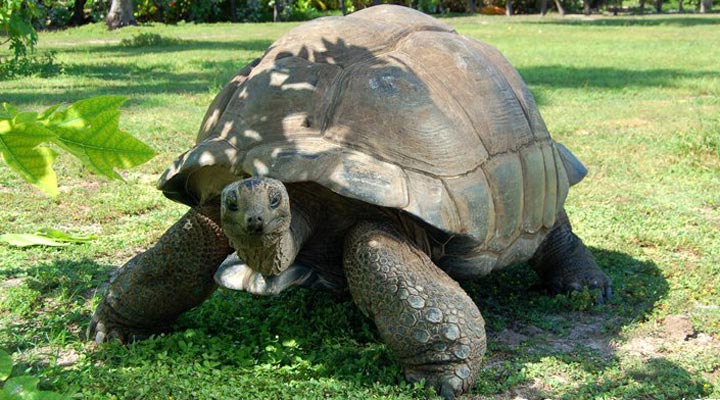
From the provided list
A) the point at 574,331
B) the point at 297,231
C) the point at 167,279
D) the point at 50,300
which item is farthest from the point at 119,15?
the point at 297,231

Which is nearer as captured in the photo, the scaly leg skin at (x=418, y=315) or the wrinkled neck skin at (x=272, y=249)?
the wrinkled neck skin at (x=272, y=249)

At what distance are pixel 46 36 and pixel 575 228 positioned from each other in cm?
1582

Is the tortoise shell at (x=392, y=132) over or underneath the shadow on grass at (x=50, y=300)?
over

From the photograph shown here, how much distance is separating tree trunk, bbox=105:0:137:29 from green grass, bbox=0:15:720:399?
11269mm

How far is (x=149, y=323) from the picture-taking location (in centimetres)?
292

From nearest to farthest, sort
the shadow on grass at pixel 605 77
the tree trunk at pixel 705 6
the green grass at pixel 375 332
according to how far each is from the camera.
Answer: the green grass at pixel 375 332, the shadow on grass at pixel 605 77, the tree trunk at pixel 705 6

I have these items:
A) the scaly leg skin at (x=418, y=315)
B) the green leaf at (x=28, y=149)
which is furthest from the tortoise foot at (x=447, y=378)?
the green leaf at (x=28, y=149)

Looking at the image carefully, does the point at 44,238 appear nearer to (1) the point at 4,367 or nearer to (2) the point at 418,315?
(2) the point at 418,315

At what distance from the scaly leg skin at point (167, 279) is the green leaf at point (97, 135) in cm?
130

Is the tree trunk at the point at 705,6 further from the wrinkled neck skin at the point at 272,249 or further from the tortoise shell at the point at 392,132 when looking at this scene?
the wrinkled neck skin at the point at 272,249

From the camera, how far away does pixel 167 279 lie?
2.82 m

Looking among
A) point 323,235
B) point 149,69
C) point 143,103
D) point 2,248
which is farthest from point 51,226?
point 149,69

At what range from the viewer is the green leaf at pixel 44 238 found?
390 centimetres

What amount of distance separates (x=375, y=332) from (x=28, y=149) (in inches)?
71.8
